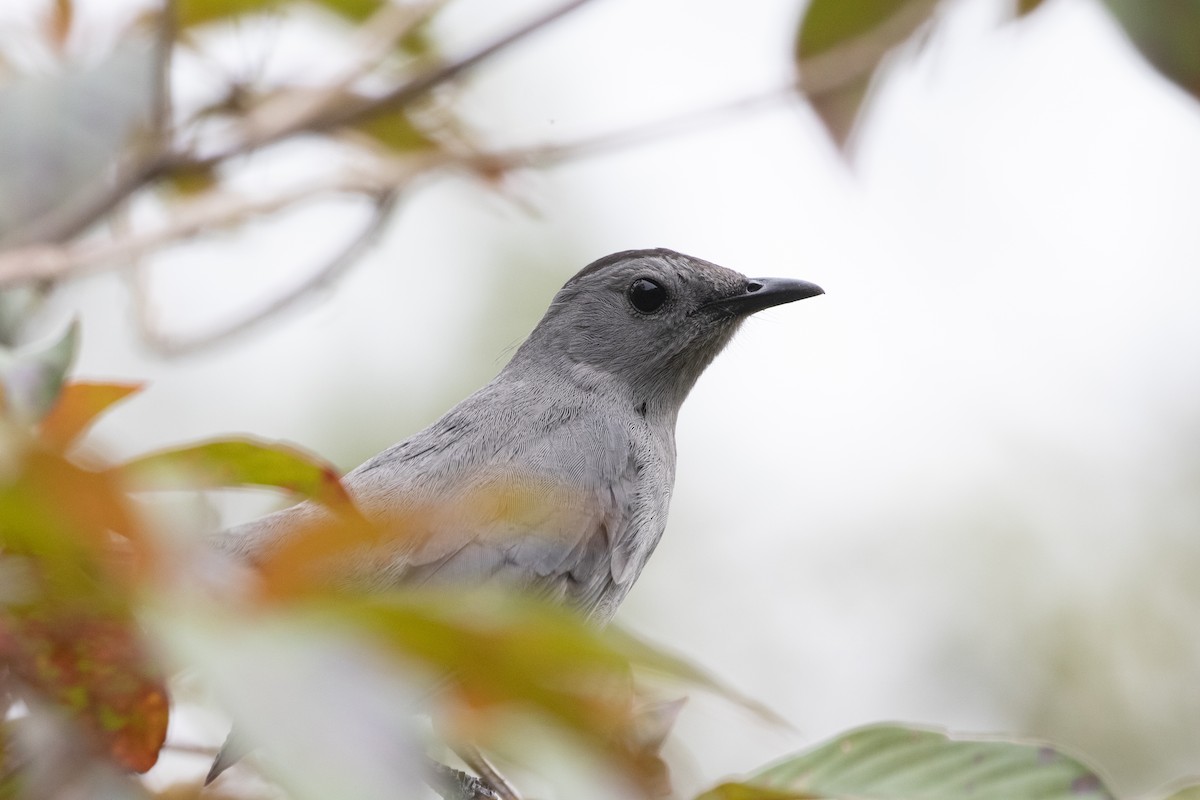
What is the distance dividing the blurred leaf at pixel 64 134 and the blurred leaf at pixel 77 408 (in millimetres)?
1736

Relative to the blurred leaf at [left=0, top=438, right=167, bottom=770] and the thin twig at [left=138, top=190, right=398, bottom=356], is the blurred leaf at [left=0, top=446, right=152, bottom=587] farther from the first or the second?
the thin twig at [left=138, top=190, right=398, bottom=356]

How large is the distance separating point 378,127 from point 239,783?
8.18ft

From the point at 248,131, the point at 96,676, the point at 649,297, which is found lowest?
the point at 96,676

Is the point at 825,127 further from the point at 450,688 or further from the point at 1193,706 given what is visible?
the point at 1193,706

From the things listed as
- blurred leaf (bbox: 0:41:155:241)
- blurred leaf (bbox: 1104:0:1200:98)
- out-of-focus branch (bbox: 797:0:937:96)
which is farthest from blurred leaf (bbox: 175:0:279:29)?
blurred leaf (bbox: 1104:0:1200:98)

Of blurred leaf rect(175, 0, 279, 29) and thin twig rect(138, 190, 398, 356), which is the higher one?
blurred leaf rect(175, 0, 279, 29)

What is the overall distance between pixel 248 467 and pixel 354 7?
2688 millimetres

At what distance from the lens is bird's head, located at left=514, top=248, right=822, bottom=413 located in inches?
178

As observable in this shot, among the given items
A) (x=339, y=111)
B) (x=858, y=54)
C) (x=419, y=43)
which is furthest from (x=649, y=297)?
(x=858, y=54)

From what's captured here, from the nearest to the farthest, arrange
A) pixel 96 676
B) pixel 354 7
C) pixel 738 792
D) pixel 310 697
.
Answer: pixel 310 697, pixel 738 792, pixel 96 676, pixel 354 7

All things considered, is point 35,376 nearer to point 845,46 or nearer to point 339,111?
point 845,46

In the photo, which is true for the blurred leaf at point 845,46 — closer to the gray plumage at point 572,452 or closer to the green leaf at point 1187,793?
the gray plumage at point 572,452

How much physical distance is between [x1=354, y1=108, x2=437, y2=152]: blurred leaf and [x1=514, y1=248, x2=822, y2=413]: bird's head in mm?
882

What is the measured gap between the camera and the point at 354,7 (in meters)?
3.98
